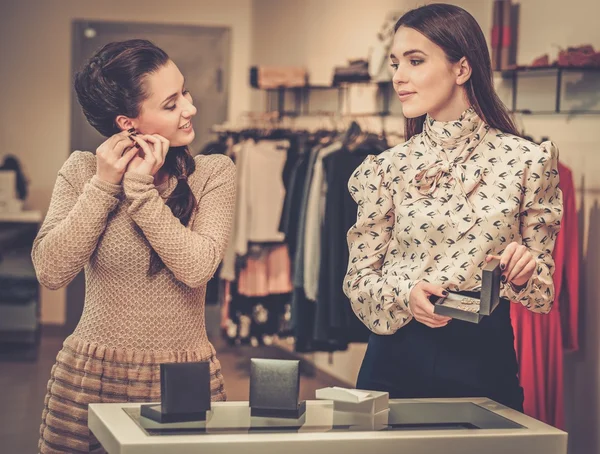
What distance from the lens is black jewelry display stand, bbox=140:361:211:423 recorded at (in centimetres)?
171

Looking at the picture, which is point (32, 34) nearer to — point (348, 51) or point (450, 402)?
point (348, 51)

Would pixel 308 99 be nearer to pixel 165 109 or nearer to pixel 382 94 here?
pixel 382 94

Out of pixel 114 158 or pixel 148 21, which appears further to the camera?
pixel 148 21

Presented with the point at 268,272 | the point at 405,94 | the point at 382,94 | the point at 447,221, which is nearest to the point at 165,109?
the point at 405,94

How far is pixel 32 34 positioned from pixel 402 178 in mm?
6280

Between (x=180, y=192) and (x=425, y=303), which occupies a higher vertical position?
(x=180, y=192)

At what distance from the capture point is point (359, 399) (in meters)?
1.81

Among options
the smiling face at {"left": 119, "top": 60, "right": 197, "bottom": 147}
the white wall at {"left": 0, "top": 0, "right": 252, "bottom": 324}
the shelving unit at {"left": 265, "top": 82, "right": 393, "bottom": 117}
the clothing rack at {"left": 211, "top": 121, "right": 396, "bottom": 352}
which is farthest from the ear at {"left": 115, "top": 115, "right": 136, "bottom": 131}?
the white wall at {"left": 0, "top": 0, "right": 252, "bottom": 324}

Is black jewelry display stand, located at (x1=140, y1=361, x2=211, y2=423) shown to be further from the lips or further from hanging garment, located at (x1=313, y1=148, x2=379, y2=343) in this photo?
hanging garment, located at (x1=313, y1=148, x2=379, y2=343)

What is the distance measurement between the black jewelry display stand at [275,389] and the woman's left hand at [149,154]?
0.51 m

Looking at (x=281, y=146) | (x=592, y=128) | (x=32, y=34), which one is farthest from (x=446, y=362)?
(x=32, y=34)

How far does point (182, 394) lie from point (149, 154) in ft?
1.86

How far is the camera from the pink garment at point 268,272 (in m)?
6.04

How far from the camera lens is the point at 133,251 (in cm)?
208
